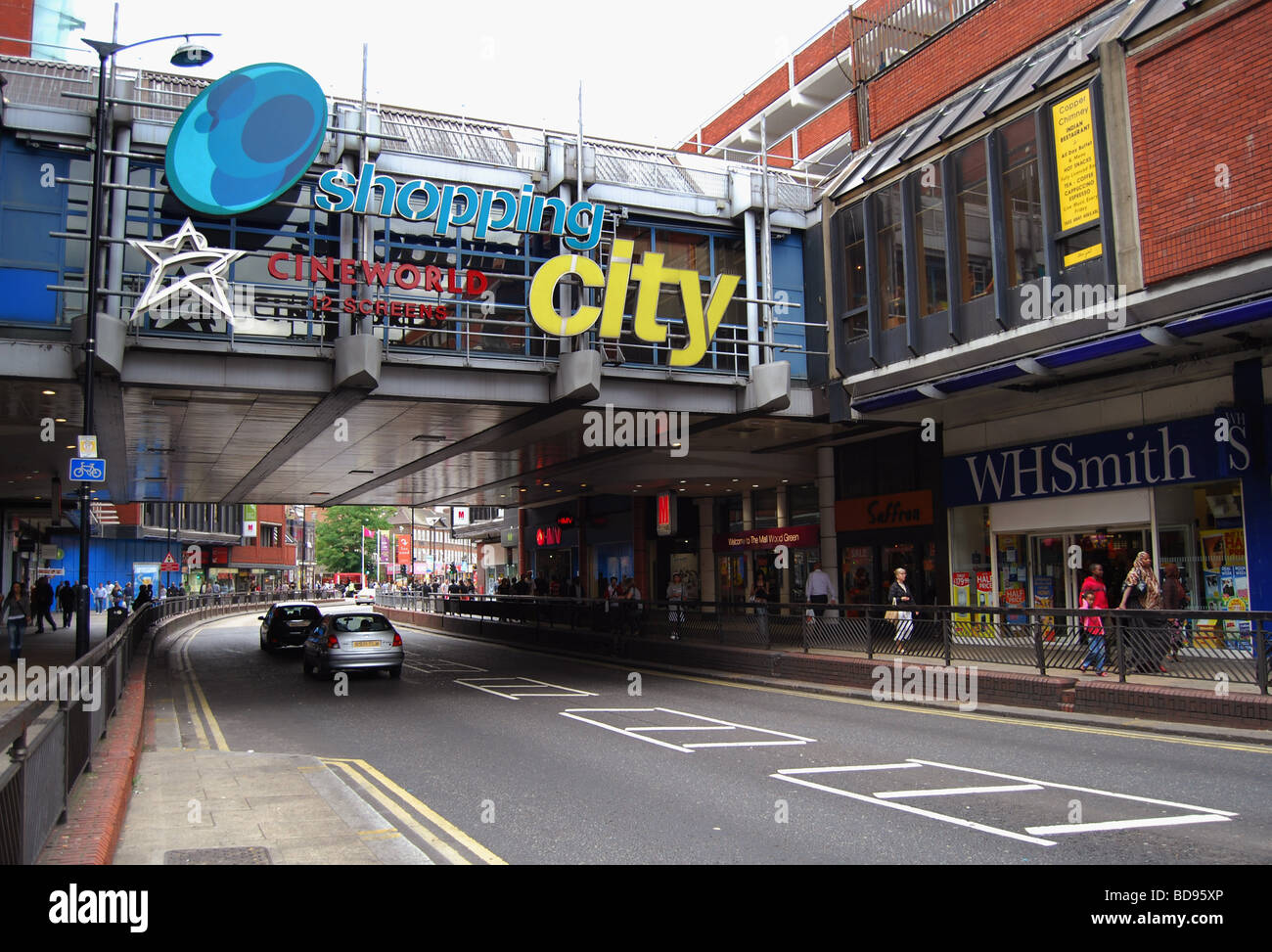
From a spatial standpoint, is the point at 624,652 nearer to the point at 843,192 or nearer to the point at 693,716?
the point at 693,716

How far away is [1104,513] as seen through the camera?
18156 mm

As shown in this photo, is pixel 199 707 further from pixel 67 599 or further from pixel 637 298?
pixel 67 599

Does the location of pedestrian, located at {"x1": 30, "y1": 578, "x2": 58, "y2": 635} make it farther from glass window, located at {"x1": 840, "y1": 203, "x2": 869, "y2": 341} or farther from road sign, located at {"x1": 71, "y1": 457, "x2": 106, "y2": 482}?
glass window, located at {"x1": 840, "y1": 203, "x2": 869, "y2": 341}

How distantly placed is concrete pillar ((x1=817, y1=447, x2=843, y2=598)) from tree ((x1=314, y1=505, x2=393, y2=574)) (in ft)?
272

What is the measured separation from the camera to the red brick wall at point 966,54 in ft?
64.8

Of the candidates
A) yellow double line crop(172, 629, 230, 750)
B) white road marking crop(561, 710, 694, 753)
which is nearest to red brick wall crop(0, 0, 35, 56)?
yellow double line crop(172, 629, 230, 750)

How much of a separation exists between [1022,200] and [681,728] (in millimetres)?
11336

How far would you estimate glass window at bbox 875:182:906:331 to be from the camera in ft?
67.1

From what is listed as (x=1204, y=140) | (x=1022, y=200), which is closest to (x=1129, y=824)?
(x=1204, y=140)

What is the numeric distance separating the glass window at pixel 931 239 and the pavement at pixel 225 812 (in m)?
9.63

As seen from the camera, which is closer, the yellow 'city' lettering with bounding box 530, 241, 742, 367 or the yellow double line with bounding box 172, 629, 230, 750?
the yellow double line with bounding box 172, 629, 230, 750

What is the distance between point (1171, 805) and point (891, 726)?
197 inches

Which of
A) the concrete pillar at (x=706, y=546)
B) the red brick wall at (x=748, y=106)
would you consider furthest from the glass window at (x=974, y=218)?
the red brick wall at (x=748, y=106)
